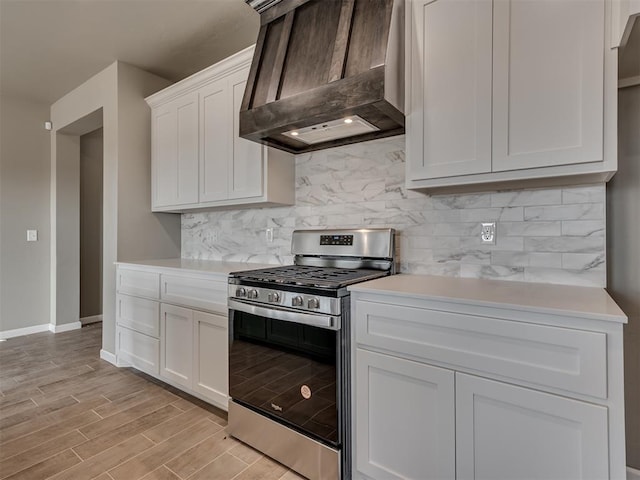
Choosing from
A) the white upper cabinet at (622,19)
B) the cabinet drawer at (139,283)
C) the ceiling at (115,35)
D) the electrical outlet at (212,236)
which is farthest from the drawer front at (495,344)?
the ceiling at (115,35)

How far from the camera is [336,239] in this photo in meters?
2.23

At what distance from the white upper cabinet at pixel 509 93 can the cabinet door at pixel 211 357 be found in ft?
4.77

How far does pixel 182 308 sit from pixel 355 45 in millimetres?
1957

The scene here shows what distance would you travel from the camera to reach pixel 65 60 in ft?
10.3

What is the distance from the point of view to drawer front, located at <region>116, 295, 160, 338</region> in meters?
2.66

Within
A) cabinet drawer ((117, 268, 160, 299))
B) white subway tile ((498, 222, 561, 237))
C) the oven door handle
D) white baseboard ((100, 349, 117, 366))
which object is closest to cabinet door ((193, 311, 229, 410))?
the oven door handle

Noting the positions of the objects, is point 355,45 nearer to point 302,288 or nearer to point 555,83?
point 555,83

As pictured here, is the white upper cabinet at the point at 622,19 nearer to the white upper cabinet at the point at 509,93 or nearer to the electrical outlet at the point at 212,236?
the white upper cabinet at the point at 509,93

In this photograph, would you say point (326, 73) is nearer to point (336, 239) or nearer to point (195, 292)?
point (336, 239)

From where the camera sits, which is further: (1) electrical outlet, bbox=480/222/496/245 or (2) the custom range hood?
(1) electrical outlet, bbox=480/222/496/245

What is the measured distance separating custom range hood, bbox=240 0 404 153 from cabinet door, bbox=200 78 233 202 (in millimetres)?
530

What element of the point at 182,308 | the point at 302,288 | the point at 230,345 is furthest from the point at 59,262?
the point at 302,288

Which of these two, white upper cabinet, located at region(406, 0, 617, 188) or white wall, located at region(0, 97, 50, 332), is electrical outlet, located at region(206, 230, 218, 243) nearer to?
white upper cabinet, located at region(406, 0, 617, 188)

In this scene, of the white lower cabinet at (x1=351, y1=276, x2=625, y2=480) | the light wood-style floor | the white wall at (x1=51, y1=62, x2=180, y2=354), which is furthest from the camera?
the white wall at (x1=51, y1=62, x2=180, y2=354)
